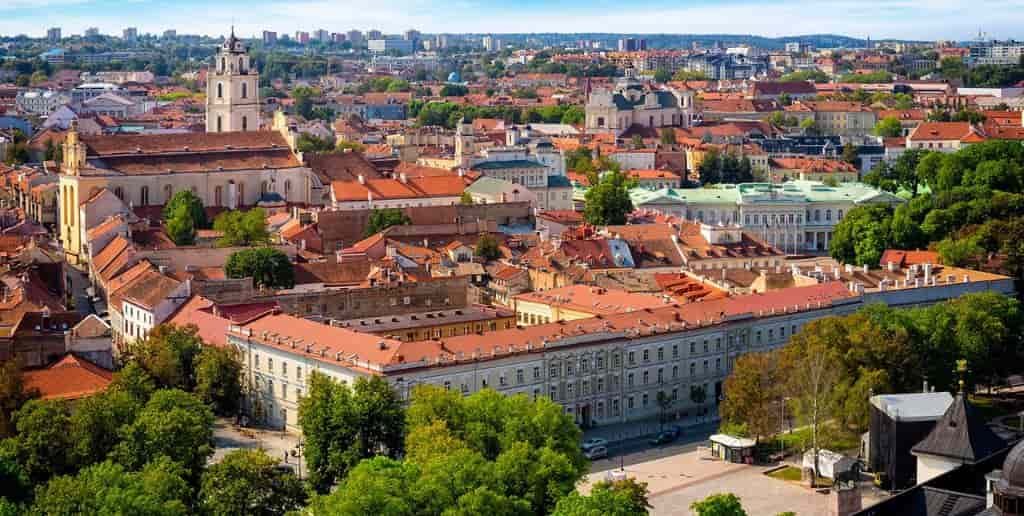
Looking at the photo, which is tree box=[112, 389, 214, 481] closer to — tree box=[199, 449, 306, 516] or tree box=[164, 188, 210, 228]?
tree box=[199, 449, 306, 516]

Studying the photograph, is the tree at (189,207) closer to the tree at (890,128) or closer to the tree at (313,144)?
the tree at (313,144)

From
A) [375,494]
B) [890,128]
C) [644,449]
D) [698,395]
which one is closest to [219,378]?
[644,449]

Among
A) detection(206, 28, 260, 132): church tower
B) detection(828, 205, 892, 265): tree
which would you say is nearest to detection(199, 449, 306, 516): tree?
detection(828, 205, 892, 265): tree

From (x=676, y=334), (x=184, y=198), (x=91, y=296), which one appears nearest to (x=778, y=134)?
(x=184, y=198)

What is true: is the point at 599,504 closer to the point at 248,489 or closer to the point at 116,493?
the point at 248,489

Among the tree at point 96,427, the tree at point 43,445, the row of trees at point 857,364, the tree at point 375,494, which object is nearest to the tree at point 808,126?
the row of trees at point 857,364
